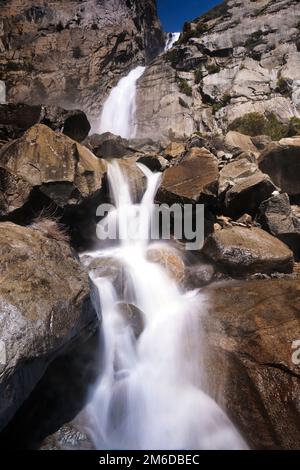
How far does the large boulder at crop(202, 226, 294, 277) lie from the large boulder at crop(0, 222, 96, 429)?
206 inches

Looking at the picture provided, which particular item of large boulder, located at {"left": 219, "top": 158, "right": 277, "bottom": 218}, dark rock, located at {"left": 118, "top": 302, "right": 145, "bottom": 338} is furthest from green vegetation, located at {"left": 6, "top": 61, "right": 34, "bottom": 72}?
dark rock, located at {"left": 118, "top": 302, "right": 145, "bottom": 338}

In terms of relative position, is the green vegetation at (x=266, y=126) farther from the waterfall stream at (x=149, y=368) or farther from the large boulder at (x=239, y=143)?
the waterfall stream at (x=149, y=368)

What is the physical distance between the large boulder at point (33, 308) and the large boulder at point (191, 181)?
634 cm

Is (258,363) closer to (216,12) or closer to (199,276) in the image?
(199,276)

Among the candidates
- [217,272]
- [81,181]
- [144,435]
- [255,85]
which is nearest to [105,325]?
[144,435]

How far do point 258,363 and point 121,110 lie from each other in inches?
1347

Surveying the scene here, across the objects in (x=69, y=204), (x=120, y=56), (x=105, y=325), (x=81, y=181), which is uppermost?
(x=120, y=56)

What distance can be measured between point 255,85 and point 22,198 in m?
30.2

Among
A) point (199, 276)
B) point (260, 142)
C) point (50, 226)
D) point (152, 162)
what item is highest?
point (260, 142)

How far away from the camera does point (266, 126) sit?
1093 inches

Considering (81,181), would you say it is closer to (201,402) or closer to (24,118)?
(24,118)

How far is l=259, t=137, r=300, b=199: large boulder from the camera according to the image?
14.2 meters

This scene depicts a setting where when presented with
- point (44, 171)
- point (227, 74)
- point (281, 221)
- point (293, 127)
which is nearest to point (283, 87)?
point (227, 74)

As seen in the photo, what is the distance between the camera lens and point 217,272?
422 inches
